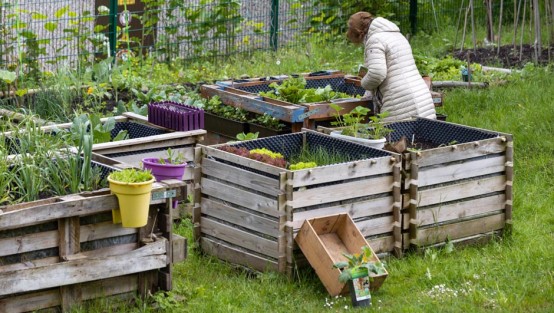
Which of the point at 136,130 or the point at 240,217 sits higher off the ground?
the point at 136,130

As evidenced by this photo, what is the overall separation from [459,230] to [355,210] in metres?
0.90

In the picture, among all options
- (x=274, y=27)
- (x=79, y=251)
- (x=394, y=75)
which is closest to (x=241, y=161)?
(x=79, y=251)

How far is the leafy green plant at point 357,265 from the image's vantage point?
5.77m

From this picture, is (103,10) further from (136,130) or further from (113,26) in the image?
(136,130)

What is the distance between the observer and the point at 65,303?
5.46 metres

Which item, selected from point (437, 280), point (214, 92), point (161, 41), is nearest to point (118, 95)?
point (214, 92)

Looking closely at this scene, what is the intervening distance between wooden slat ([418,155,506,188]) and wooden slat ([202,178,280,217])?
1089 mm

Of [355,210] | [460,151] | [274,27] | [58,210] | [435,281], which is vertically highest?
[274,27]

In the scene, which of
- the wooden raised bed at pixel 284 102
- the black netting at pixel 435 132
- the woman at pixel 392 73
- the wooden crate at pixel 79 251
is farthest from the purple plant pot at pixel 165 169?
the woman at pixel 392 73

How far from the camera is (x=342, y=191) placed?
20.9 feet

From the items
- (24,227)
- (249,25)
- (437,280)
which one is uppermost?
(249,25)

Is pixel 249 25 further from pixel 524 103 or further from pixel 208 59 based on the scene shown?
pixel 524 103

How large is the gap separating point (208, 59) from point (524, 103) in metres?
3.93

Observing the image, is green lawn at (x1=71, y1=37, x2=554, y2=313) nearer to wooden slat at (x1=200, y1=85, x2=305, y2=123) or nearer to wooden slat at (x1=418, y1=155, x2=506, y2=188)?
wooden slat at (x1=418, y1=155, x2=506, y2=188)
